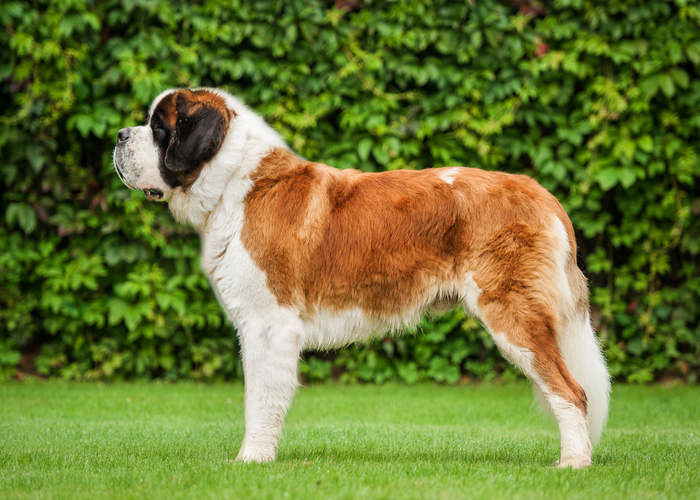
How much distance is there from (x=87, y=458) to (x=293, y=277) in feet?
4.57

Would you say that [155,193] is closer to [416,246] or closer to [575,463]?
[416,246]

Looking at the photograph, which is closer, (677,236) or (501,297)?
(501,297)

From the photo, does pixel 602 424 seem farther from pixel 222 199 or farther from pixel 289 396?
pixel 222 199

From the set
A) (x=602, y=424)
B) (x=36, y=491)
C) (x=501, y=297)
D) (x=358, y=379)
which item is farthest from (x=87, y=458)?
(x=358, y=379)

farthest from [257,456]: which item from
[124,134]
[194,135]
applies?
[124,134]

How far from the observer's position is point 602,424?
→ 11.5ft

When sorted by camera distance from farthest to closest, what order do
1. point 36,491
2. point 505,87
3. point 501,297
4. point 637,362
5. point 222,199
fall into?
point 637,362 < point 505,87 < point 222,199 < point 501,297 < point 36,491

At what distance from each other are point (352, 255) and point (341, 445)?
1.19 meters

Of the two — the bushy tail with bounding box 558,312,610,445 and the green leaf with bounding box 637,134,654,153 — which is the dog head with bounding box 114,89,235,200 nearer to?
the bushy tail with bounding box 558,312,610,445

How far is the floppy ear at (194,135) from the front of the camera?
11.7 ft

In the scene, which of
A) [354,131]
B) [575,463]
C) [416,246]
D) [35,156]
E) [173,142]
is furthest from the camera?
[354,131]

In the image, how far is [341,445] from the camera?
3.99m

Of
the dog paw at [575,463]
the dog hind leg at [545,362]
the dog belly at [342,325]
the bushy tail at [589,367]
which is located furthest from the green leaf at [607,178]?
the dog paw at [575,463]

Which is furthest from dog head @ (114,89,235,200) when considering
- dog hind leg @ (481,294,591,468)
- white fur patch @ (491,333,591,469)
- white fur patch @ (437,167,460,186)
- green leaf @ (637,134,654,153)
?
green leaf @ (637,134,654,153)
